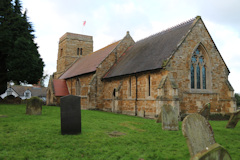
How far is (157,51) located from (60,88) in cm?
1808

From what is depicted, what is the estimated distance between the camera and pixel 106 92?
75.0ft

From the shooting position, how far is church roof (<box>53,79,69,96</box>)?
1135 inches

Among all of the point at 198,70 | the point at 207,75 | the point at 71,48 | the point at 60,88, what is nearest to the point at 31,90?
the point at 71,48

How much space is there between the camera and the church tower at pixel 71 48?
39.0 meters

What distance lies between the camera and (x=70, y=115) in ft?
27.8

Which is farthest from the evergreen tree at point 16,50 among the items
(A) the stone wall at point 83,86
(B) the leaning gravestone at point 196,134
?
(B) the leaning gravestone at point 196,134

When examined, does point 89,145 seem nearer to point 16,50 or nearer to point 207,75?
point 207,75

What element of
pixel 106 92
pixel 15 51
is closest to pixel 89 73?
pixel 106 92

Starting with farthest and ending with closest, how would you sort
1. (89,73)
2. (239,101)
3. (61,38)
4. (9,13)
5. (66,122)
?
1. (61,38)
2. (239,101)
3. (89,73)
4. (9,13)
5. (66,122)

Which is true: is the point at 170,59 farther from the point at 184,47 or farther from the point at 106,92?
the point at 106,92

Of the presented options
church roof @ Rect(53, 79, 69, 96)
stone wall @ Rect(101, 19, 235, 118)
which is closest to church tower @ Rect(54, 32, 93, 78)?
church roof @ Rect(53, 79, 69, 96)

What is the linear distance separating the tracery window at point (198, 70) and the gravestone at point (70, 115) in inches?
437

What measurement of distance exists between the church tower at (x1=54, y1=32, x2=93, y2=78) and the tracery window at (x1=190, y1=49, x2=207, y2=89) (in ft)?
90.8

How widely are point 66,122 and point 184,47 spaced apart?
11.6 m
